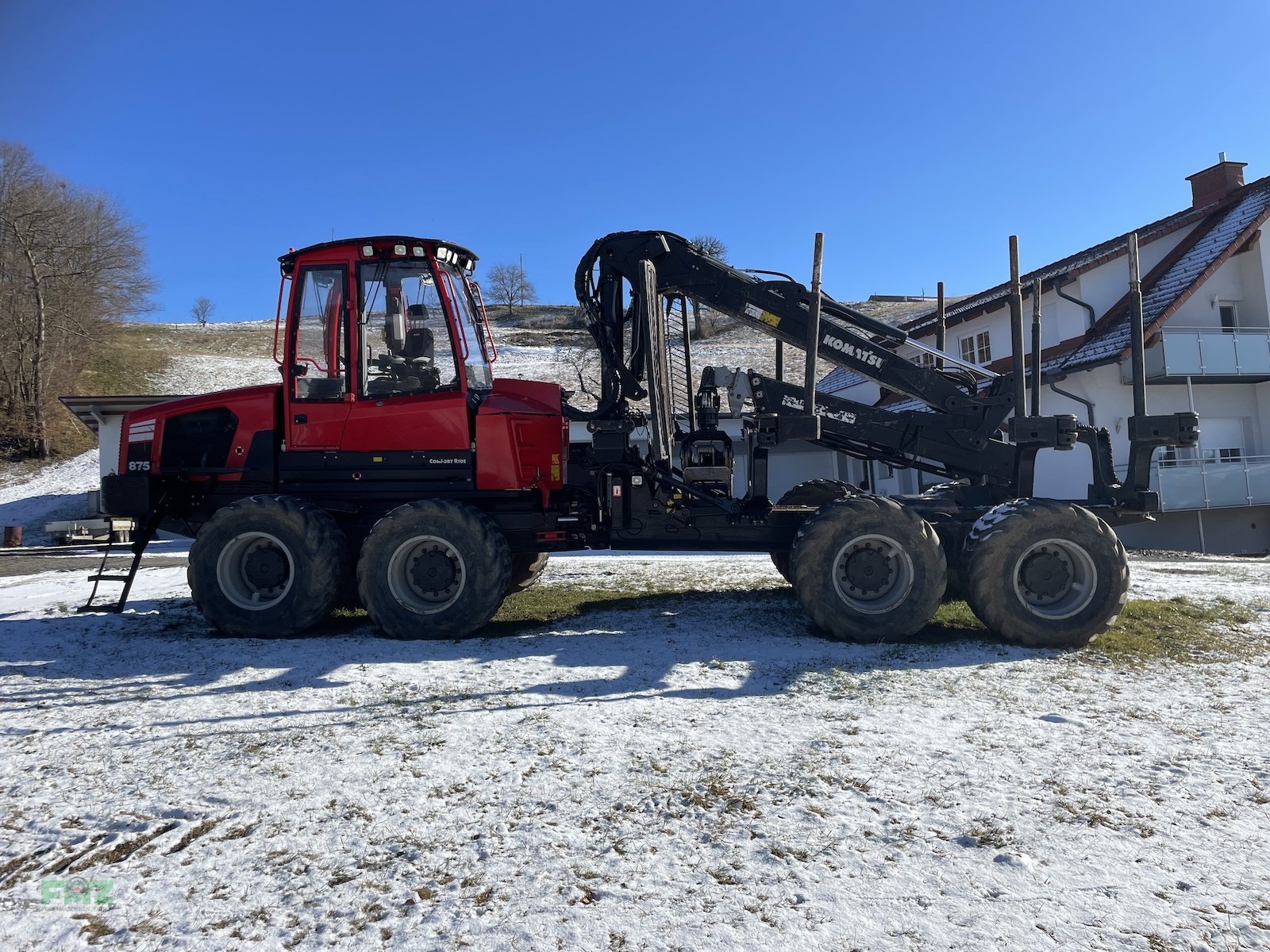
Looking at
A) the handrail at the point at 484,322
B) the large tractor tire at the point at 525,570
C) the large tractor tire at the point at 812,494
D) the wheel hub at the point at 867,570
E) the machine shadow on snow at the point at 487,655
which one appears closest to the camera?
the machine shadow on snow at the point at 487,655

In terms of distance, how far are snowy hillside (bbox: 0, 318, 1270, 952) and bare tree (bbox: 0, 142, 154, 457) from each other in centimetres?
3482

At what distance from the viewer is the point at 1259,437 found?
2147 centimetres

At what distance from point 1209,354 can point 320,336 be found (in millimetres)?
20665

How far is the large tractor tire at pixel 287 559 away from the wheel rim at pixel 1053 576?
5550 mm

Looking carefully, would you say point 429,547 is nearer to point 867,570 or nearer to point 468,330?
point 468,330

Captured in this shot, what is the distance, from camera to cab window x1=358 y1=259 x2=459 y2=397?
7.25m

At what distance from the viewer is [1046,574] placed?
21.2 ft

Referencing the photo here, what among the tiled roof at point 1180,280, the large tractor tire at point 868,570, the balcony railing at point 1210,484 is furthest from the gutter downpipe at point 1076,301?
the large tractor tire at point 868,570

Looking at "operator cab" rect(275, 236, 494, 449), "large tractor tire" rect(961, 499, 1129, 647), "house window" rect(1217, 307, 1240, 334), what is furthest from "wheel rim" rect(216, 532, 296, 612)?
"house window" rect(1217, 307, 1240, 334)

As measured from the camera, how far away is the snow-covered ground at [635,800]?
2.58 m

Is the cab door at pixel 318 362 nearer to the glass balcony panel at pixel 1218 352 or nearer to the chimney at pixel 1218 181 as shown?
the glass balcony panel at pixel 1218 352

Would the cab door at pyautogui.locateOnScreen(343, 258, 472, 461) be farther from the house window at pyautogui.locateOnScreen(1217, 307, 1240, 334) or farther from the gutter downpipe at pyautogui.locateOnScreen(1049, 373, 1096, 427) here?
the house window at pyautogui.locateOnScreen(1217, 307, 1240, 334)

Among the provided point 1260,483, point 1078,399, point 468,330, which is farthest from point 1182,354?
point 468,330

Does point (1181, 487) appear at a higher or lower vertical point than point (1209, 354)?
lower
